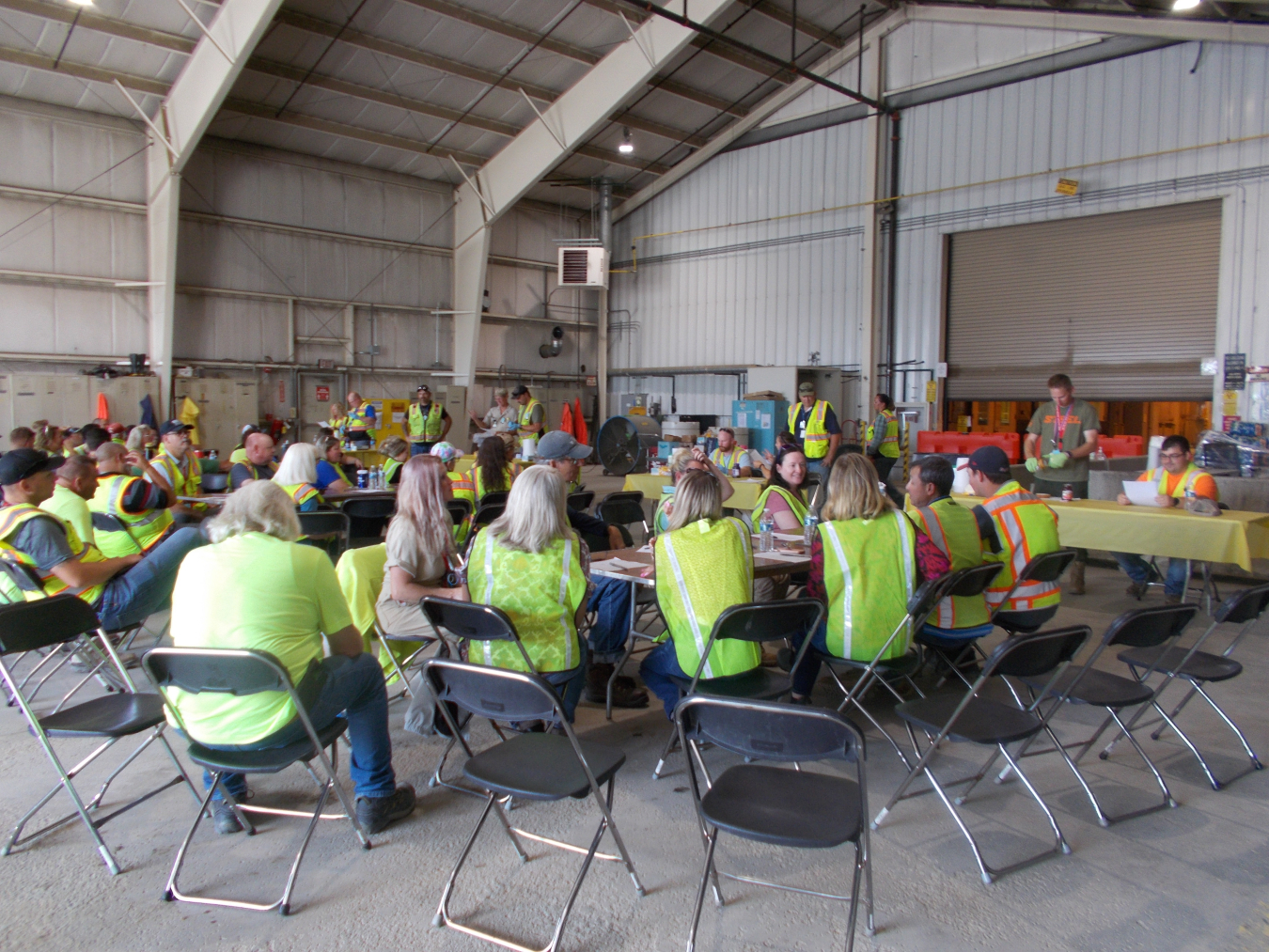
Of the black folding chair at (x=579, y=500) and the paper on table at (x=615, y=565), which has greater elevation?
the black folding chair at (x=579, y=500)

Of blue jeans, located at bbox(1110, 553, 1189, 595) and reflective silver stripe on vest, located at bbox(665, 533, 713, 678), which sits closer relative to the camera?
reflective silver stripe on vest, located at bbox(665, 533, 713, 678)

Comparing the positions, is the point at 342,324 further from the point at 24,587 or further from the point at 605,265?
the point at 24,587

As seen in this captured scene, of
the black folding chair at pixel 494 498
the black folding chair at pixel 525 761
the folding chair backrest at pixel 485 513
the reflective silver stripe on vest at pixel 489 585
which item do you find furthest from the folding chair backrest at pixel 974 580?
the black folding chair at pixel 494 498

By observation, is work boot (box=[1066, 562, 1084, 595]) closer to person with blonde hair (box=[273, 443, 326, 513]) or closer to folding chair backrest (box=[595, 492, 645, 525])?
folding chair backrest (box=[595, 492, 645, 525])

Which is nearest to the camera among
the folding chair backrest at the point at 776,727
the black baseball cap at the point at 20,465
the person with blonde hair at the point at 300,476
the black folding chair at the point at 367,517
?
the folding chair backrest at the point at 776,727

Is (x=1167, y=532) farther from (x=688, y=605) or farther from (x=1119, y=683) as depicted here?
(x=688, y=605)

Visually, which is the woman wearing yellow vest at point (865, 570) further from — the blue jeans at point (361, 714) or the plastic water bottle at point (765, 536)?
the blue jeans at point (361, 714)

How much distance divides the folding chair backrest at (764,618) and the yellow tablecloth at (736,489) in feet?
12.9

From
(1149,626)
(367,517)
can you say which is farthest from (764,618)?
(367,517)

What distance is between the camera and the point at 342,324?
1419cm

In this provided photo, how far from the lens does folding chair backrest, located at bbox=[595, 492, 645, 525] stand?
5711mm

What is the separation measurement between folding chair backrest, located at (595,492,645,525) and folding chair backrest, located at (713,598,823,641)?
2.77m

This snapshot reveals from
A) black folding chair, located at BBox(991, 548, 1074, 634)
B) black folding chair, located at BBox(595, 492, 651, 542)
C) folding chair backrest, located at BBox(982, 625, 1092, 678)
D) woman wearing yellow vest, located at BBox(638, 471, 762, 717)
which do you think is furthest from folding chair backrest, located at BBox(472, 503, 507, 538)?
folding chair backrest, located at BBox(982, 625, 1092, 678)

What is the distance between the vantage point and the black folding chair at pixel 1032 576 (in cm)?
368
